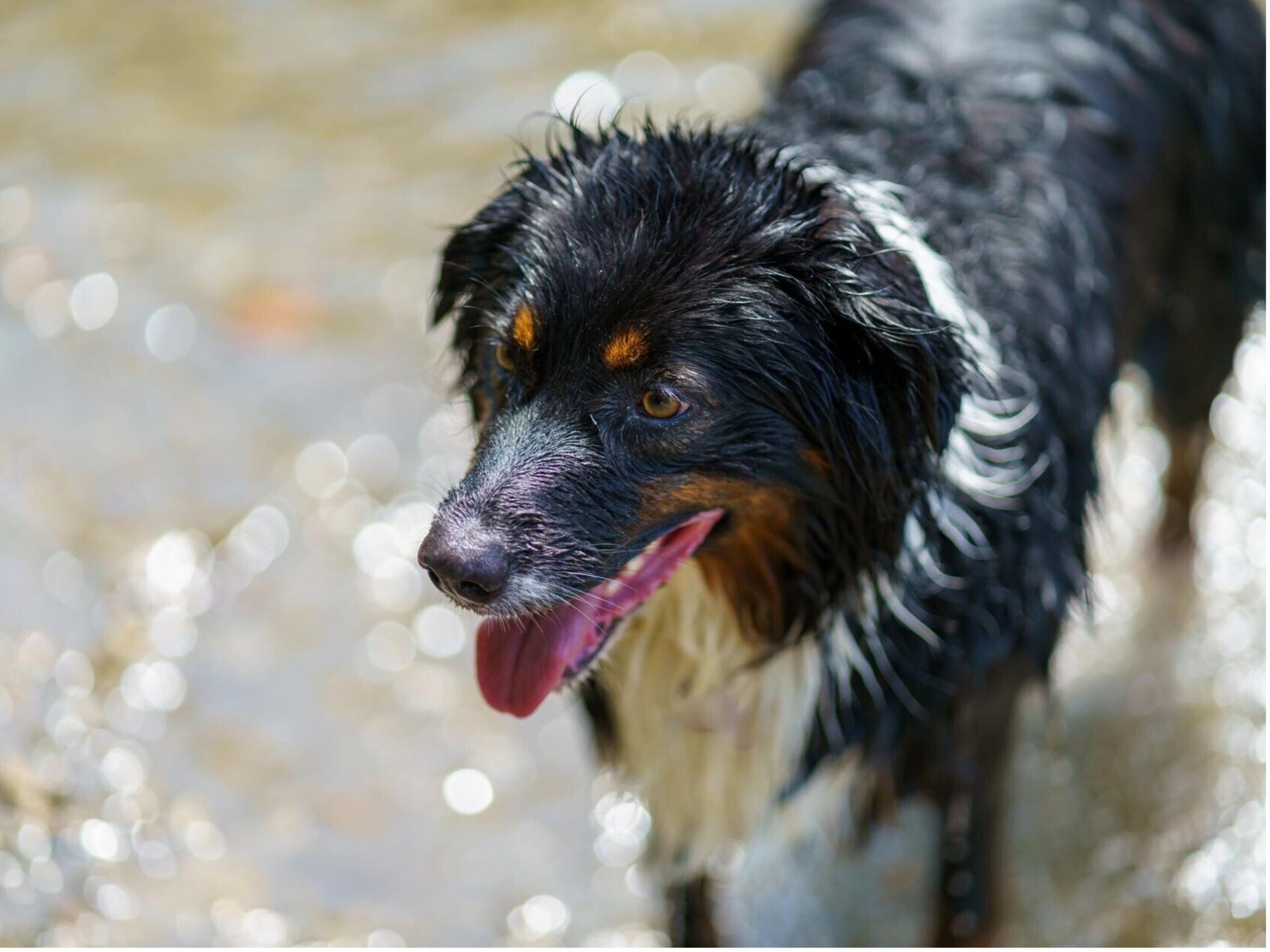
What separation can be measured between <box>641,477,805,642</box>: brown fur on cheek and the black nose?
0.28 metres

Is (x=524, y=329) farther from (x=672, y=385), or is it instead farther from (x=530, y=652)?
(x=530, y=652)

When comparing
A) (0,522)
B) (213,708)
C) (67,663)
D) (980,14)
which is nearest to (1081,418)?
(980,14)

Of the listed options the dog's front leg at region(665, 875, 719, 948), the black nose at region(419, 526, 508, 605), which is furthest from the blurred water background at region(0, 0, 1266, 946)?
the black nose at region(419, 526, 508, 605)

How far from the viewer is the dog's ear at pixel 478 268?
258cm

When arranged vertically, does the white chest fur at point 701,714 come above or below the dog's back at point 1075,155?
below

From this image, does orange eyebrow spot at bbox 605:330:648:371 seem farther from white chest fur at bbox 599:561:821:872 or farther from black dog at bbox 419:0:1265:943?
white chest fur at bbox 599:561:821:872

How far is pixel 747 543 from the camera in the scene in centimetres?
258

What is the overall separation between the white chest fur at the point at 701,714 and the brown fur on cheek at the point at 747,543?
0.16ft

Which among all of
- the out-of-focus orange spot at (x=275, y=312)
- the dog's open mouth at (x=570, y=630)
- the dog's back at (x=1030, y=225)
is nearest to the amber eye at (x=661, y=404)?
the dog's open mouth at (x=570, y=630)

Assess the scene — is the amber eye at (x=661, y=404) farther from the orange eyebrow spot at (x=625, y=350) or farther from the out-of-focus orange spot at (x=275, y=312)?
the out-of-focus orange spot at (x=275, y=312)

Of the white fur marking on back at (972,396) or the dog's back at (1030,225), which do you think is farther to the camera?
the dog's back at (1030,225)

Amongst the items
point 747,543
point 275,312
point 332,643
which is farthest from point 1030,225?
point 275,312

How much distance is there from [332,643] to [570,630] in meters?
1.80

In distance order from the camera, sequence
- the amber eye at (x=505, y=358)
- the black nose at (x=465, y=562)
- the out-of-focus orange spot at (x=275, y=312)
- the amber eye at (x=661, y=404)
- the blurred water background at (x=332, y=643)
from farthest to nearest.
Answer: the out-of-focus orange spot at (x=275, y=312), the blurred water background at (x=332, y=643), the amber eye at (x=505, y=358), the amber eye at (x=661, y=404), the black nose at (x=465, y=562)
